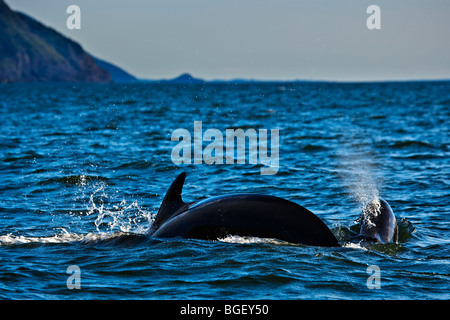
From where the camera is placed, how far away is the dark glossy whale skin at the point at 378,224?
35.3ft

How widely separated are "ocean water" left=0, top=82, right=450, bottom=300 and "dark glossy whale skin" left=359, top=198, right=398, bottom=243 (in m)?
0.24

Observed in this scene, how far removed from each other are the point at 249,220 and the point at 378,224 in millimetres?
2684

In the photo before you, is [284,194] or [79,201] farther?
[284,194]

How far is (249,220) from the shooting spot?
9.50 meters

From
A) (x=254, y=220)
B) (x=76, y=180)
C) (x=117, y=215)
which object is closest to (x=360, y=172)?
(x=76, y=180)

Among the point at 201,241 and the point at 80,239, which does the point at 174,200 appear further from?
the point at 80,239

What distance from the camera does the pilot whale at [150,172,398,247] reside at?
30.5ft

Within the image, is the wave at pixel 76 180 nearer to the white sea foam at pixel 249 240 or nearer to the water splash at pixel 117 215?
the water splash at pixel 117 215

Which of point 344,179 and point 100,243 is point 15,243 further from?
point 344,179

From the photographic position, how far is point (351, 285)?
28.5ft

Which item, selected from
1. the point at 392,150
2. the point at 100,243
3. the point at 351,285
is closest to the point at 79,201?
the point at 100,243

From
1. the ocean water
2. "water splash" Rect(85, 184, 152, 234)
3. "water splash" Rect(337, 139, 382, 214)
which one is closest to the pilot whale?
the ocean water

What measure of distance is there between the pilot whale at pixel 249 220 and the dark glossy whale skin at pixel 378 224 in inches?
45.3
